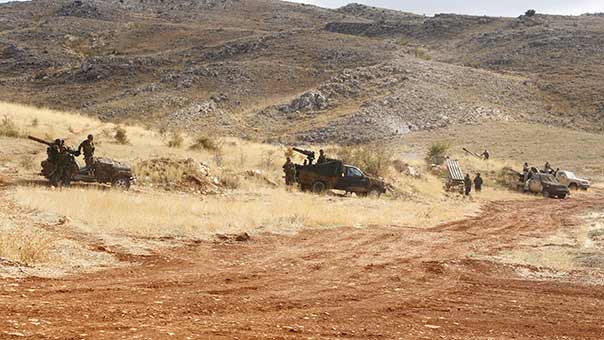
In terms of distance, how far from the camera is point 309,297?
368 inches

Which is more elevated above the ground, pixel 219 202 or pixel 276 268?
pixel 276 268

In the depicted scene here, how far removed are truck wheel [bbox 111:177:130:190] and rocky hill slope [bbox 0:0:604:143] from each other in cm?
3109

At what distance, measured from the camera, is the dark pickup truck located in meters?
27.4

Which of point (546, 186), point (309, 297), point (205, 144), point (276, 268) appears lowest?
point (546, 186)

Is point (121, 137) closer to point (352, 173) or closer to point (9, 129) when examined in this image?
point (9, 129)

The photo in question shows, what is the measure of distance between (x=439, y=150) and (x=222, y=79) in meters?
32.9

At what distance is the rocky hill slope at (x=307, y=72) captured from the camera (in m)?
60.1

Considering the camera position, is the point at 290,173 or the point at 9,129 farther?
the point at 9,129

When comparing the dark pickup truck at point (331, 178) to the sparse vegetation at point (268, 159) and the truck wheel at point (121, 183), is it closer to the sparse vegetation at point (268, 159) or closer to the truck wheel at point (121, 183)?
the sparse vegetation at point (268, 159)

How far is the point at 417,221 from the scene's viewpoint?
70.4ft

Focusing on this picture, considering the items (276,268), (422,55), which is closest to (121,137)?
(276,268)

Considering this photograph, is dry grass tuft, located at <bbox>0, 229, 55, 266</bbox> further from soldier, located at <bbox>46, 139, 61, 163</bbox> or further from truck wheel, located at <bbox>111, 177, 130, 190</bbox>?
truck wheel, located at <bbox>111, 177, 130, 190</bbox>

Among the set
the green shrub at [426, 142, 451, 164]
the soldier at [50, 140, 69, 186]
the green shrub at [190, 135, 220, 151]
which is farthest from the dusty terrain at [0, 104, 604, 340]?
the green shrub at [426, 142, 451, 164]

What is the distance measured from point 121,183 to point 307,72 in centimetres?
5283
